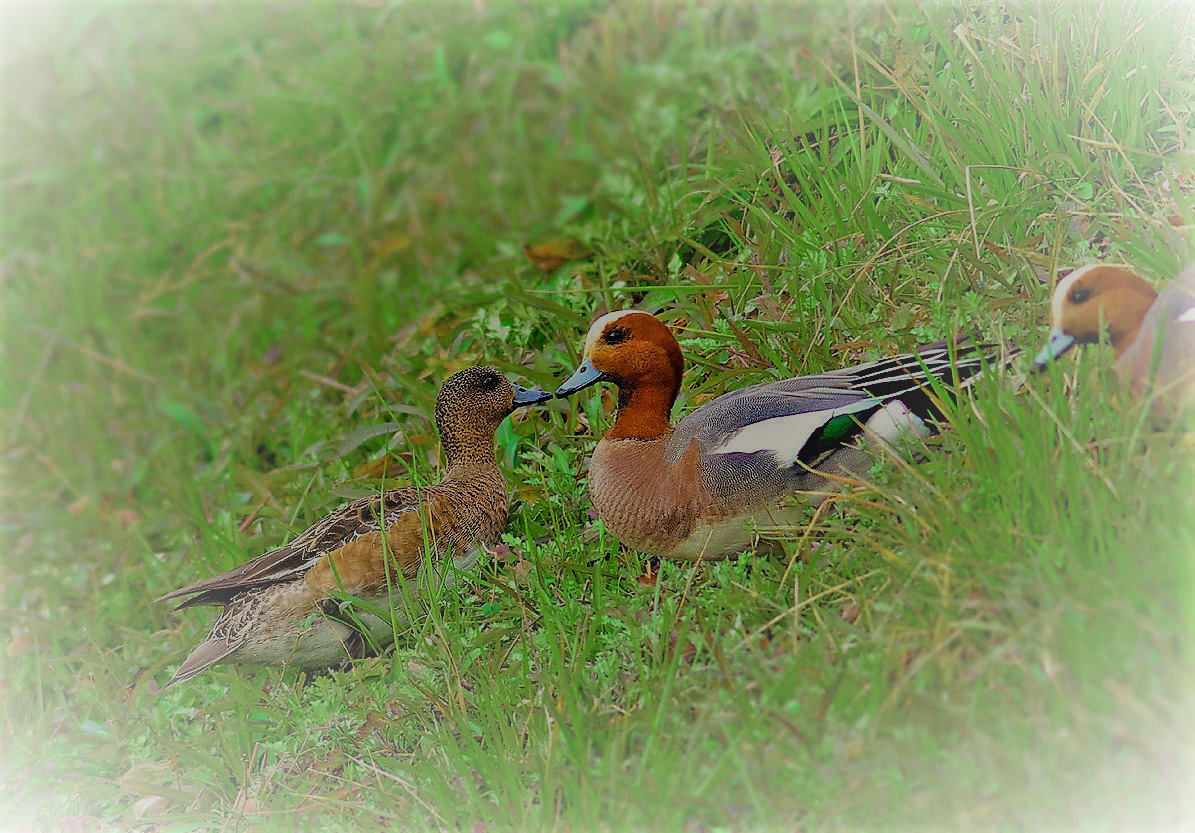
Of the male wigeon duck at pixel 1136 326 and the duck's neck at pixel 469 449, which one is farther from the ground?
the male wigeon duck at pixel 1136 326

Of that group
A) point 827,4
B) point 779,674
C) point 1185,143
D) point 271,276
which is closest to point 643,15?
point 827,4

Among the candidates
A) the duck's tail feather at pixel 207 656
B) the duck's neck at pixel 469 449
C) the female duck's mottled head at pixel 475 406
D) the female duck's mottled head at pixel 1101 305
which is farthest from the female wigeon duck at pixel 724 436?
the duck's tail feather at pixel 207 656

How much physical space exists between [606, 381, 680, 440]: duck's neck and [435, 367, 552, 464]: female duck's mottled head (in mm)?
423

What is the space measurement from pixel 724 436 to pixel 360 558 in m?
1.25

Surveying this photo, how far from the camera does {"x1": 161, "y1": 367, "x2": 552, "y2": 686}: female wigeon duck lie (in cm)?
359

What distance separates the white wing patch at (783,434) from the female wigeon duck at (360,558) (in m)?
0.77

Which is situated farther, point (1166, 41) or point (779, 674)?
point (1166, 41)

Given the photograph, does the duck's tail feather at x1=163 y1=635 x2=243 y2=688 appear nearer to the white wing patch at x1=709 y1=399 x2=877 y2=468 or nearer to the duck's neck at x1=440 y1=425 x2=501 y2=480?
the duck's neck at x1=440 y1=425 x2=501 y2=480

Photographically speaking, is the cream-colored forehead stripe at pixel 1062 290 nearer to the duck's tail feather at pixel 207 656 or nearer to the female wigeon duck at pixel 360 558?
the female wigeon duck at pixel 360 558

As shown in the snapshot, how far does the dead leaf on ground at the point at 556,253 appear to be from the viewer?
4742mm

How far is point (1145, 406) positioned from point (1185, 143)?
1307 millimetres

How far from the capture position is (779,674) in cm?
283

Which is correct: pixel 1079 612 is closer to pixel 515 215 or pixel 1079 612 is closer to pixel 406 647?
pixel 406 647

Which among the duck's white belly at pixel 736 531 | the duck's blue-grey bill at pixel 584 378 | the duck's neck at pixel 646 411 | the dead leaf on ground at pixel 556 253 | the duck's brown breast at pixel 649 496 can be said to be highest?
the dead leaf on ground at pixel 556 253
